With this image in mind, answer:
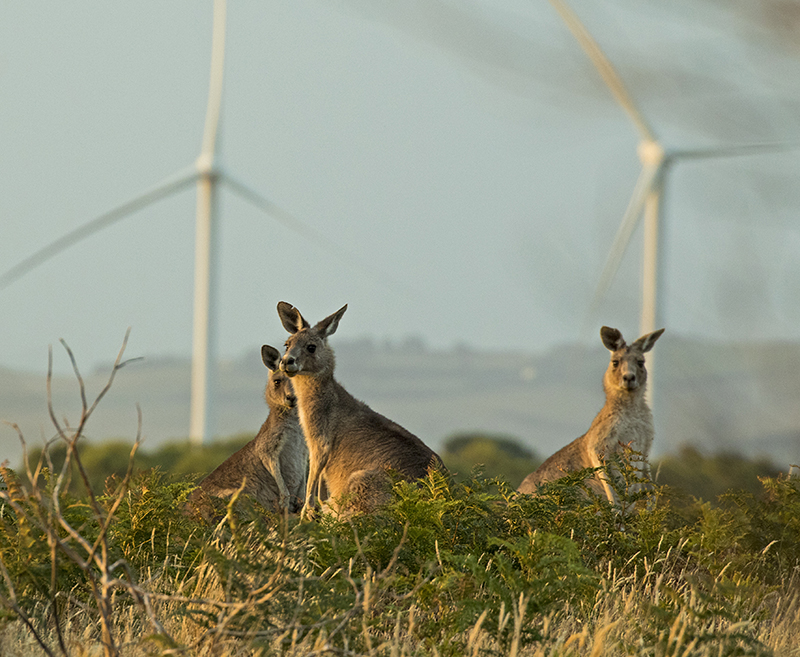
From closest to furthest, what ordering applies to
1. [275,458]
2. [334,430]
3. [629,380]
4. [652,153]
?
[334,430] → [275,458] → [629,380] → [652,153]

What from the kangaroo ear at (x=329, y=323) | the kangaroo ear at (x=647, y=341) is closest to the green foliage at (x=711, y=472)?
the kangaroo ear at (x=647, y=341)

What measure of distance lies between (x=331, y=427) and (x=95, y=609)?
12.4 feet

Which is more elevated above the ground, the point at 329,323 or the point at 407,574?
the point at 329,323

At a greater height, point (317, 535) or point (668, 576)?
point (317, 535)

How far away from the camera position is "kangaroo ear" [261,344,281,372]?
1131 cm

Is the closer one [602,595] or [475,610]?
[475,610]

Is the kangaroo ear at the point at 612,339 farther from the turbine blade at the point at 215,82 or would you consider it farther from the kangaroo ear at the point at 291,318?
the turbine blade at the point at 215,82

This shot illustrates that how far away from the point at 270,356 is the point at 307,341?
948 mm

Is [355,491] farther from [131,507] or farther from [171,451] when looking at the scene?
[171,451]

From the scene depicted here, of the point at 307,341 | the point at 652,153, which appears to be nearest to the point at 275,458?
the point at 307,341

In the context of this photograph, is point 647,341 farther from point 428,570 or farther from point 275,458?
point 428,570

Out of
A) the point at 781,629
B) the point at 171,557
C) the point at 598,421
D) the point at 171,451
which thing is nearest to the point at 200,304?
the point at 171,451

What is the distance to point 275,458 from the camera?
11.1 m

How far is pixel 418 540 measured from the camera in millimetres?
7797
